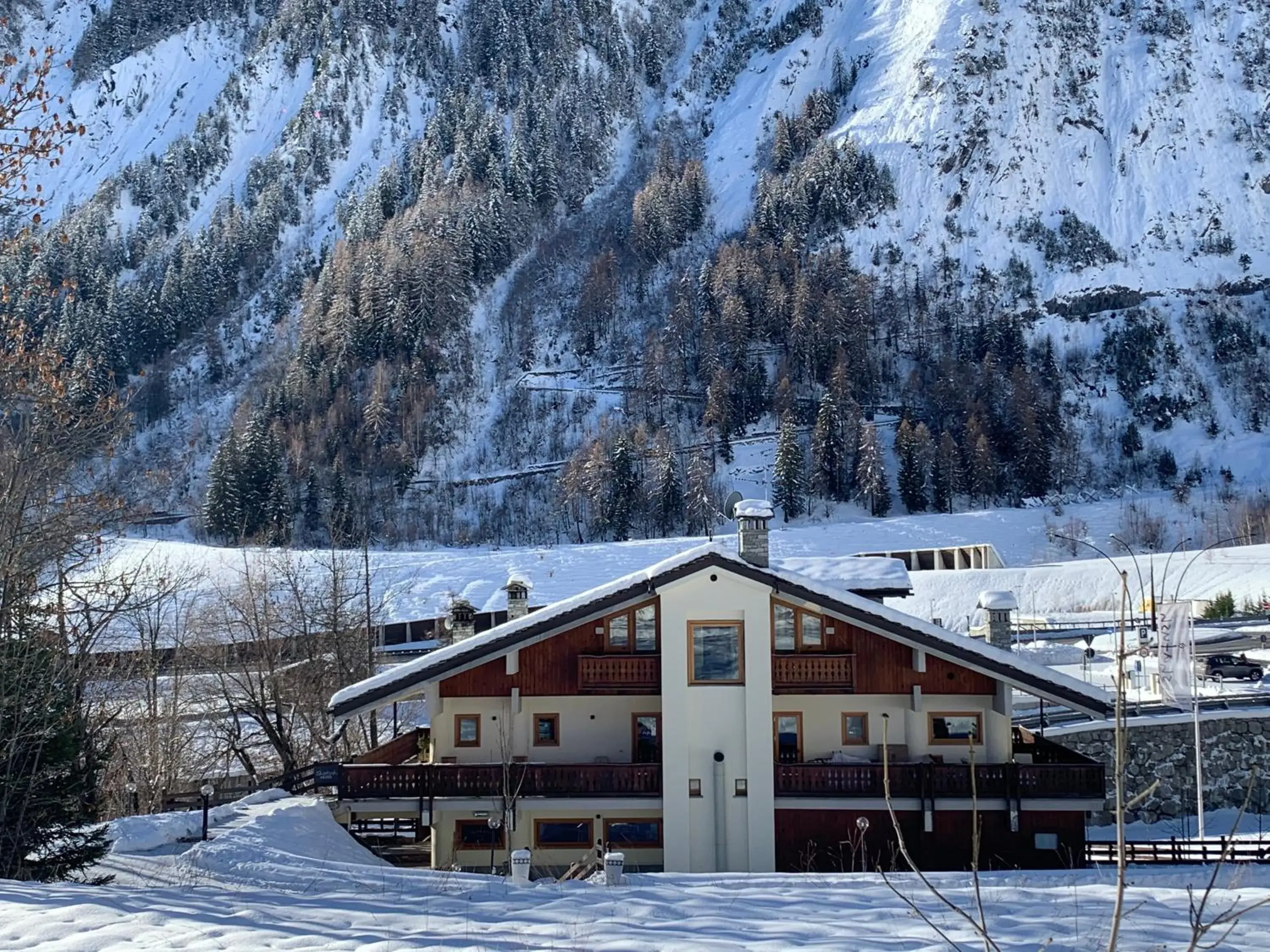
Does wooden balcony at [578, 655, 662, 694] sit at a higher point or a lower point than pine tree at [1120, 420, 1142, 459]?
lower

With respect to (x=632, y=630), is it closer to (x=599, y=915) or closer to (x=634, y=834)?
(x=634, y=834)

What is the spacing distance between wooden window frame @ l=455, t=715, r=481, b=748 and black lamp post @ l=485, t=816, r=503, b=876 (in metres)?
1.45

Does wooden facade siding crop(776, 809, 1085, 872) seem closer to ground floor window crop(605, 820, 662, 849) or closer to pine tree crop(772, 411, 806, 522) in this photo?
ground floor window crop(605, 820, 662, 849)

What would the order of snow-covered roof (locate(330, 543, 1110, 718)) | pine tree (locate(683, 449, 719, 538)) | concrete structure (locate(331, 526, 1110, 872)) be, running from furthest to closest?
1. pine tree (locate(683, 449, 719, 538))
2. snow-covered roof (locate(330, 543, 1110, 718))
3. concrete structure (locate(331, 526, 1110, 872))

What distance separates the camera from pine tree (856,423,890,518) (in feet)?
274

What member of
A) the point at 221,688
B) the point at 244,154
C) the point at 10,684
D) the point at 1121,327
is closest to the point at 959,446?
the point at 1121,327

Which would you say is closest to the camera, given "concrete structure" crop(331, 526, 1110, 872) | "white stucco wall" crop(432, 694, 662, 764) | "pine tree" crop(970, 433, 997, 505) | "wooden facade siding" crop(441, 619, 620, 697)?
"concrete structure" crop(331, 526, 1110, 872)

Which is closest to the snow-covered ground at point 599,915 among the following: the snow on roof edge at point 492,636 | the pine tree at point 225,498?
the snow on roof edge at point 492,636

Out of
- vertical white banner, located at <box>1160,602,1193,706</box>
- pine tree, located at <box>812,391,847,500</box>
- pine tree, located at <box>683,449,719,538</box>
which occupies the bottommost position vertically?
vertical white banner, located at <box>1160,602,1193,706</box>

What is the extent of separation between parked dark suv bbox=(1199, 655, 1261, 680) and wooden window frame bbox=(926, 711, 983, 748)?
15.1 metres

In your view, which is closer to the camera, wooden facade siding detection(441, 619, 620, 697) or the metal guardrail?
the metal guardrail

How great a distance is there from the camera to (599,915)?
9.08 m

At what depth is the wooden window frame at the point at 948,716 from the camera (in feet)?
64.6

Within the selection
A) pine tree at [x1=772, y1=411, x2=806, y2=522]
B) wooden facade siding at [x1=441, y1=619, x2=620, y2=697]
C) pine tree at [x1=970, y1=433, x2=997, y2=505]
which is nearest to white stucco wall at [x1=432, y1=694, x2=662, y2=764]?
wooden facade siding at [x1=441, y1=619, x2=620, y2=697]
